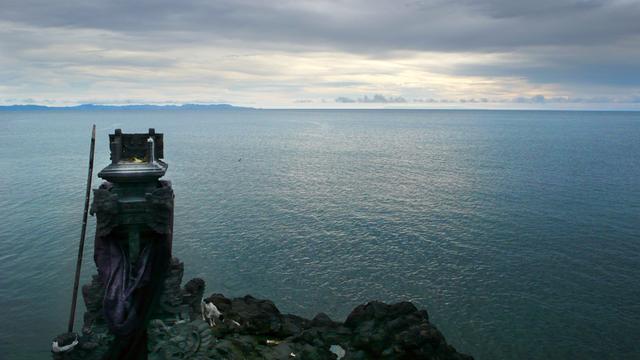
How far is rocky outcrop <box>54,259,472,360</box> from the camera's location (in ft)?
82.0

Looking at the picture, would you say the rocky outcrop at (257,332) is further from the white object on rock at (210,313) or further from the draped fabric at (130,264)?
the draped fabric at (130,264)

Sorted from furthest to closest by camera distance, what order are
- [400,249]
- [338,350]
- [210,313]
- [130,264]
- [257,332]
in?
[400,249] < [210,313] < [257,332] < [338,350] < [130,264]

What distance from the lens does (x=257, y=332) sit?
3609 centimetres

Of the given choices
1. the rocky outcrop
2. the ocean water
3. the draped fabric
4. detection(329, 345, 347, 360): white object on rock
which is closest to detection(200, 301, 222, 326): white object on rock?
the rocky outcrop

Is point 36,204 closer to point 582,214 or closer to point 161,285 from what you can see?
point 161,285

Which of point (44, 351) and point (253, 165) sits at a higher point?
point (253, 165)

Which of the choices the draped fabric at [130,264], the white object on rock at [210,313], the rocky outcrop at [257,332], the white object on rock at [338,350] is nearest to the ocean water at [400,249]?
the rocky outcrop at [257,332]

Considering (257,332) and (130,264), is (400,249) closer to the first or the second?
(257,332)

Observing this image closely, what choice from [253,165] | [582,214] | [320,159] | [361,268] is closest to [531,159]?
[320,159]

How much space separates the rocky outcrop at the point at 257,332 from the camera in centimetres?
2498

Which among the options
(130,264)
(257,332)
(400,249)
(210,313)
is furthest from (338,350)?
(400,249)

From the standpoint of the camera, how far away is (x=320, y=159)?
144 meters

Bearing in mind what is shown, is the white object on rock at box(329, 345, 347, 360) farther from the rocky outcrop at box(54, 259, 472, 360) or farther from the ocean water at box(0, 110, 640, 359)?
the ocean water at box(0, 110, 640, 359)

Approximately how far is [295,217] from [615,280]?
4219 centimetres
